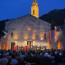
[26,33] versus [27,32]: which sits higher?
[27,32]

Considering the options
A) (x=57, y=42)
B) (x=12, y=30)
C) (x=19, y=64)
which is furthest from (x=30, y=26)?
(x=19, y=64)

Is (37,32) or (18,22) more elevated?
(18,22)

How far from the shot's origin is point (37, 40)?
36.1 meters

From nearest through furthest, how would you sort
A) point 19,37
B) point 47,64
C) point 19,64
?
point 19,64, point 47,64, point 19,37

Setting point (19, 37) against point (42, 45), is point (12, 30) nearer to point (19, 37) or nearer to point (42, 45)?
point (19, 37)

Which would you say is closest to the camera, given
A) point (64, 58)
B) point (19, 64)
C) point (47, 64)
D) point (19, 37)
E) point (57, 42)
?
point (19, 64)

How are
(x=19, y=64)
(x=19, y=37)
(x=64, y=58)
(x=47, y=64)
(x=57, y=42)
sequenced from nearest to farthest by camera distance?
(x=19, y=64) → (x=47, y=64) → (x=64, y=58) → (x=57, y=42) → (x=19, y=37)

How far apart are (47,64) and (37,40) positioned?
85.1 feet

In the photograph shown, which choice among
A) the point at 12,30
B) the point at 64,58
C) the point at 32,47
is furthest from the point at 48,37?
the point at 64,58

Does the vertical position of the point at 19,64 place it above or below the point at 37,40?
below

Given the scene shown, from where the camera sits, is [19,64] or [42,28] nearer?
[19,64]

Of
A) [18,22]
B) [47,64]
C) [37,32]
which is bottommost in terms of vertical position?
[47,64]

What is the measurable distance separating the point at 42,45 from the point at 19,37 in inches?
290

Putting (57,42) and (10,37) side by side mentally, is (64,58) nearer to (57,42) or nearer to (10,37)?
(57,42)
